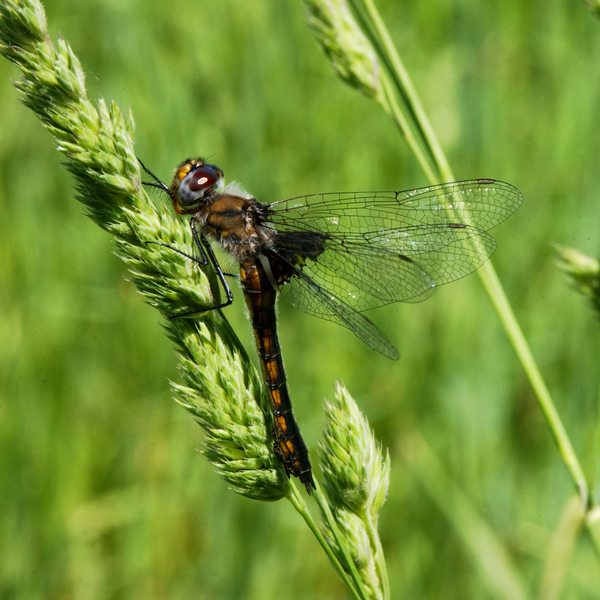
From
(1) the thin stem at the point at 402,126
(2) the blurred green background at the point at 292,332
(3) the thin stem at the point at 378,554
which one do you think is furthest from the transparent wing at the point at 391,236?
(3) the thin stem at the point at 378,554

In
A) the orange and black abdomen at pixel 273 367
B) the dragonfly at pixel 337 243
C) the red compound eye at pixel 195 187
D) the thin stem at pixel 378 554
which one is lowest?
the thin stem at pixel 378 554

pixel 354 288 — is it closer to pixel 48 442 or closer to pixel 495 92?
pixel 48 442

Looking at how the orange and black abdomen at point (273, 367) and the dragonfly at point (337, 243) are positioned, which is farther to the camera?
the dragonfly at point (337, 243)

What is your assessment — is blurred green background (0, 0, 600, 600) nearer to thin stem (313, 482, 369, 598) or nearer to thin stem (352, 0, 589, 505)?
thin stem (352, 0, 589, 505)

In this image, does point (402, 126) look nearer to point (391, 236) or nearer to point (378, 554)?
point (391, 236)

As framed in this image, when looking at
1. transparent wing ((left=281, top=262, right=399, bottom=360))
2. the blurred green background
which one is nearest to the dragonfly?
transparent wing ((left=281, top=262, right=399, bottom=360))

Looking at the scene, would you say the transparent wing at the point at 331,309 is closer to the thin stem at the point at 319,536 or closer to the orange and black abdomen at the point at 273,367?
the orange and black abdomen at the point at 273,367

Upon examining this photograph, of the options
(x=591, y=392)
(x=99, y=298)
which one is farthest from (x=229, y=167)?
(x=591, y=392)

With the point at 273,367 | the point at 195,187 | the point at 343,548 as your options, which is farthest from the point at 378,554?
the point at 195,187

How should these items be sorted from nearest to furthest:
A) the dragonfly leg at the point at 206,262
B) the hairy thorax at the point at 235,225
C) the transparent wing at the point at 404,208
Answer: the dragonfly leg at the point at 206,262
the transparent wing at the point at 404,208
the hairy thorax at the point at 235,225
